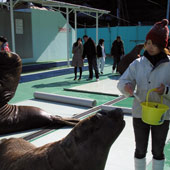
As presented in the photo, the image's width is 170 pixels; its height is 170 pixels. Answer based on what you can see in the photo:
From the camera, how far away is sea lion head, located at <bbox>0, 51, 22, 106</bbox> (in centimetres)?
435

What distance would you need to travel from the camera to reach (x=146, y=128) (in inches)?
100

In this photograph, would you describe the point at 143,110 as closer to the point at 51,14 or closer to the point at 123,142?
the point at 123,142

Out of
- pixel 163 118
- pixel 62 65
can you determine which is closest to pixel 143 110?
pixel 163 118

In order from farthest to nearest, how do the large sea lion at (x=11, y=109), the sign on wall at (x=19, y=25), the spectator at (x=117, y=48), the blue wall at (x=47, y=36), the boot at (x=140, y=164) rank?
the blue wall at (x=47, y=36) → the sign on wall at (x=19, y=25) → the spectator at (x=117, y=48) → the large sea lion at (x=11, y=109) → the boot at (x=140, y=164)

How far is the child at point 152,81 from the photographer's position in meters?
2.46

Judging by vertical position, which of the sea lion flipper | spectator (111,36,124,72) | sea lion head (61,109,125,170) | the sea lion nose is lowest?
the sea lion flipper

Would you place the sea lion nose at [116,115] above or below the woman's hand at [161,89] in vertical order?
below

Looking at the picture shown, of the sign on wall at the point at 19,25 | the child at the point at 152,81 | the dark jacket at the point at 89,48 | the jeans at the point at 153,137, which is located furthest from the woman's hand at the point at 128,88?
the sign on wall at the point at 19,25

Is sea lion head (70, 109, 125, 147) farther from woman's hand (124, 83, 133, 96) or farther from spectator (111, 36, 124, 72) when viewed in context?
spectator (111, 36, 124, 72)

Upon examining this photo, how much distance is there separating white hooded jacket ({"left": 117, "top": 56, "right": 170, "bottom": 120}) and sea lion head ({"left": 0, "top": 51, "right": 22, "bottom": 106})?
2.47 meters

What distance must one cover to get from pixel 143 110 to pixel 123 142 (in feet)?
5.72

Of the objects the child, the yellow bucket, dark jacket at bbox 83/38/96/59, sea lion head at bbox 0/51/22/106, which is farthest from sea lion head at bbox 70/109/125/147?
dark jacket at bbox 83/38/96/59

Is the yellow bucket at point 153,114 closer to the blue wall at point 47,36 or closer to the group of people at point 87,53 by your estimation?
the group of people at point 87,53

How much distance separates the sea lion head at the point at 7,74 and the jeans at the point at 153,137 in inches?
103
